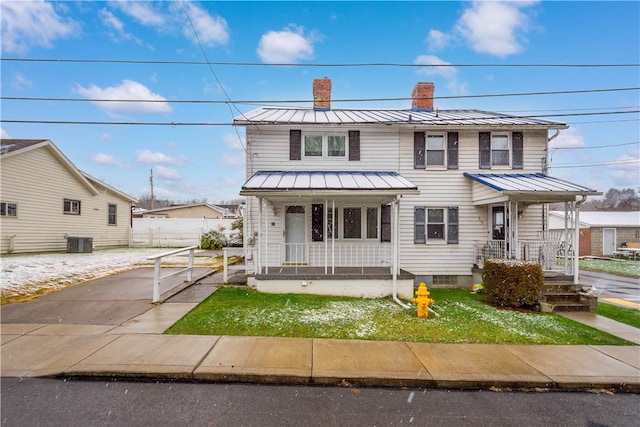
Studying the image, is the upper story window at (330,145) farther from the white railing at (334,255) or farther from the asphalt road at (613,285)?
the asphalt road at (613,285)

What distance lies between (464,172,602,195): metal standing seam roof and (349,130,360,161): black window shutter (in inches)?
154

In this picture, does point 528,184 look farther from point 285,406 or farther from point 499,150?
point 285,406

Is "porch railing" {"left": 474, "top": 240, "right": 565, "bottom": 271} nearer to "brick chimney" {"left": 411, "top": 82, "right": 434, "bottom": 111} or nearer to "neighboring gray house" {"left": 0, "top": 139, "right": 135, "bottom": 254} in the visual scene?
"brick chimney" {"left": 411, "top": 82, "right": 434, "bottom": 111}

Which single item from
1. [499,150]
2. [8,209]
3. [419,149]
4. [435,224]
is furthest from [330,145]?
[8,209]

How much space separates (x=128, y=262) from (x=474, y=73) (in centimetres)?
1543

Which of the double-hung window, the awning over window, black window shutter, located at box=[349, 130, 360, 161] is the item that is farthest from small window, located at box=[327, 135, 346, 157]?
the awning over window

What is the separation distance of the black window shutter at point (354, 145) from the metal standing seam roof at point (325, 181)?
726 millimetres

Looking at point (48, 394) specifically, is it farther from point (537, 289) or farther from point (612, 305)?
point (612, 305)

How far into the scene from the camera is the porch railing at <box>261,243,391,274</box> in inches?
435

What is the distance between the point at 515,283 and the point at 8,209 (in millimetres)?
20302

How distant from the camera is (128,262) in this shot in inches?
569

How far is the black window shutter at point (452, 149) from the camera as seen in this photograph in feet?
38.5

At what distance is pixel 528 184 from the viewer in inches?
400

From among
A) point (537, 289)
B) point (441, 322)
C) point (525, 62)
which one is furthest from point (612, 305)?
point (525, 62)
